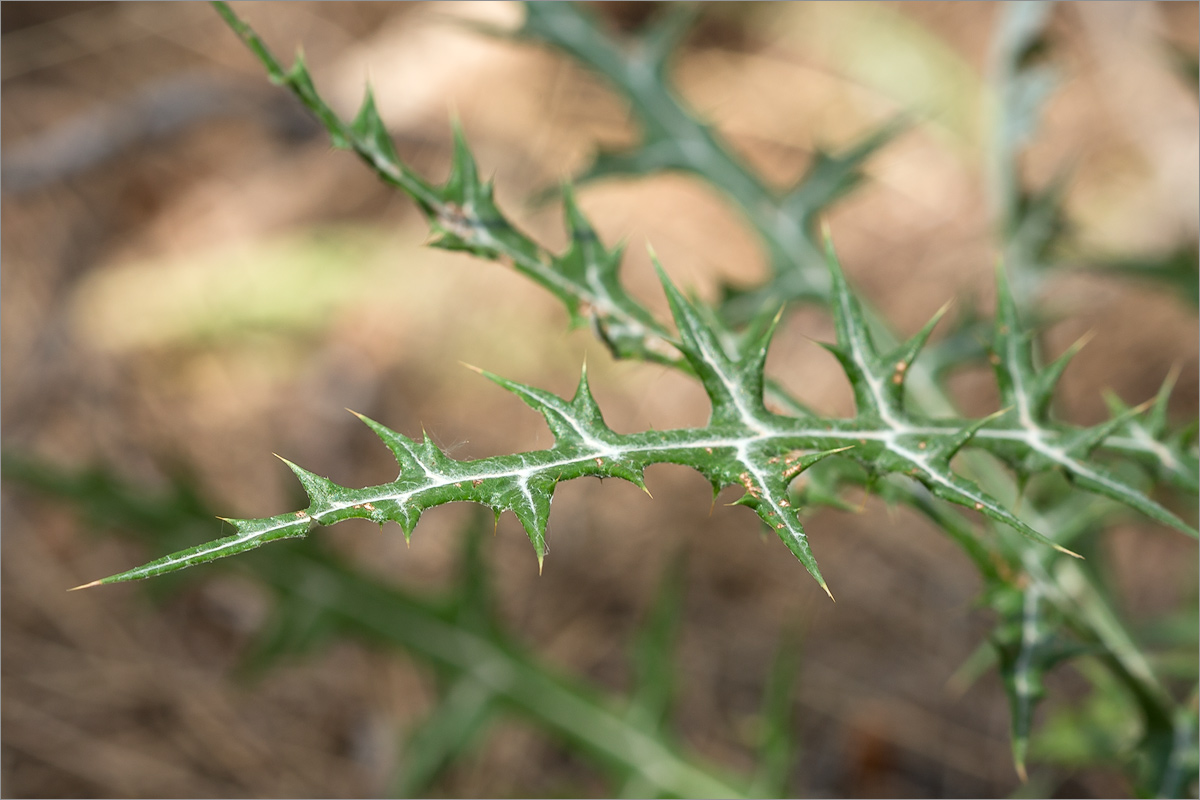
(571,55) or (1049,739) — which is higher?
(571,55)

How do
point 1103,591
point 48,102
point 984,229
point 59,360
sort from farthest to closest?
point 48,102
point 984,229
point 59,360
point 1103,591

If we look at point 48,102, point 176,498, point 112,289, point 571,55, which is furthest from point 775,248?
point 48,102

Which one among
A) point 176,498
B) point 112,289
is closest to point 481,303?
point 112,289

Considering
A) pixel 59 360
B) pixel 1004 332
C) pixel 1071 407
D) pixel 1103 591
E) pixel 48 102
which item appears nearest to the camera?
pixel 1004 332

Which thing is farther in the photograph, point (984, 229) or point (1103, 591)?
point (984, 229)

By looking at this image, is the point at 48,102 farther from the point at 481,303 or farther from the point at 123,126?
the point at 481,303

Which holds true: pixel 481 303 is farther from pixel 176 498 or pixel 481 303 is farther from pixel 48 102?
pixel 48 102

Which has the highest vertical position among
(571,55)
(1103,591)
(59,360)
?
(571,55)
